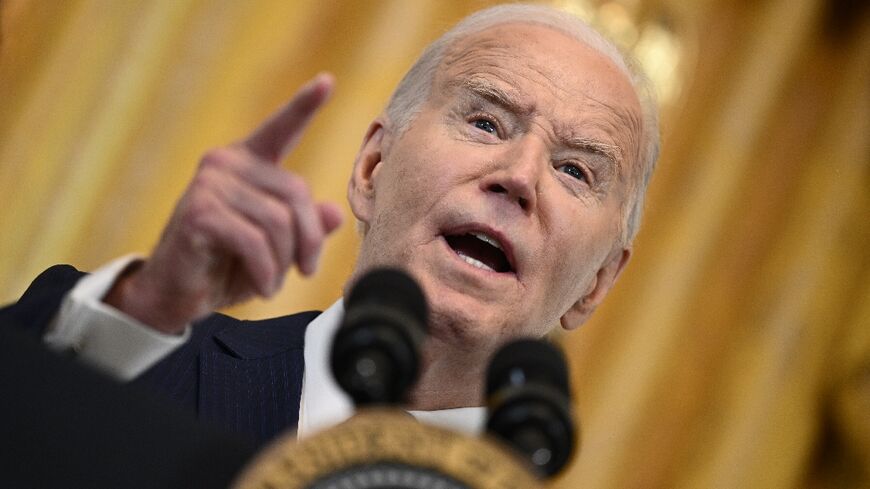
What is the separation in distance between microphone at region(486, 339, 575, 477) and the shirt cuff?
0.38m

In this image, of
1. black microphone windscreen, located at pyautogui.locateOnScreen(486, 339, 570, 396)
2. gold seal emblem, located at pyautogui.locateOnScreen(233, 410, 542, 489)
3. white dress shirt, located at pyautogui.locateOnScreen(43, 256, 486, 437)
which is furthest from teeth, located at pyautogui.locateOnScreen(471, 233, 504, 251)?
gold seal emblem, located at pyautogui.locateOnScreen(233, 410, 542, 489)

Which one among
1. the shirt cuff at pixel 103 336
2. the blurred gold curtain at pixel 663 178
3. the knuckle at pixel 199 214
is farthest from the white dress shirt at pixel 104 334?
the blurred gold curtain at pixel 663 178

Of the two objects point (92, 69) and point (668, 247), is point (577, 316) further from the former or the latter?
point (668, 247)

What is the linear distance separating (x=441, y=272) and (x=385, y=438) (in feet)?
2.26

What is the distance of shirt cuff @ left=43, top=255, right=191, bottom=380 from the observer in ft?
3.57

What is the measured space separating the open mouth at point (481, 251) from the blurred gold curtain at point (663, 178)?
3.92 ft

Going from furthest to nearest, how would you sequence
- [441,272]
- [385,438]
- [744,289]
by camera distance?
[744,289] < [441,272] < [385,438]

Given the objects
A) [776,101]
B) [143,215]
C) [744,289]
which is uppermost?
[776,101]

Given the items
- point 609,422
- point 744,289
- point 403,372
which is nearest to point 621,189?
point 403,372

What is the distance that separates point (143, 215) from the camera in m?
2.62

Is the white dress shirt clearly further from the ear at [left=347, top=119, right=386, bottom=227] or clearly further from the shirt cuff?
the ear at [left=347, top=119, right=386, bottom=227]

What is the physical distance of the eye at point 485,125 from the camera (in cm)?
170

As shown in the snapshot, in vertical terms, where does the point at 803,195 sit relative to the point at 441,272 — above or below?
above

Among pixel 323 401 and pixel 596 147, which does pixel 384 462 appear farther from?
pixel 596 147
